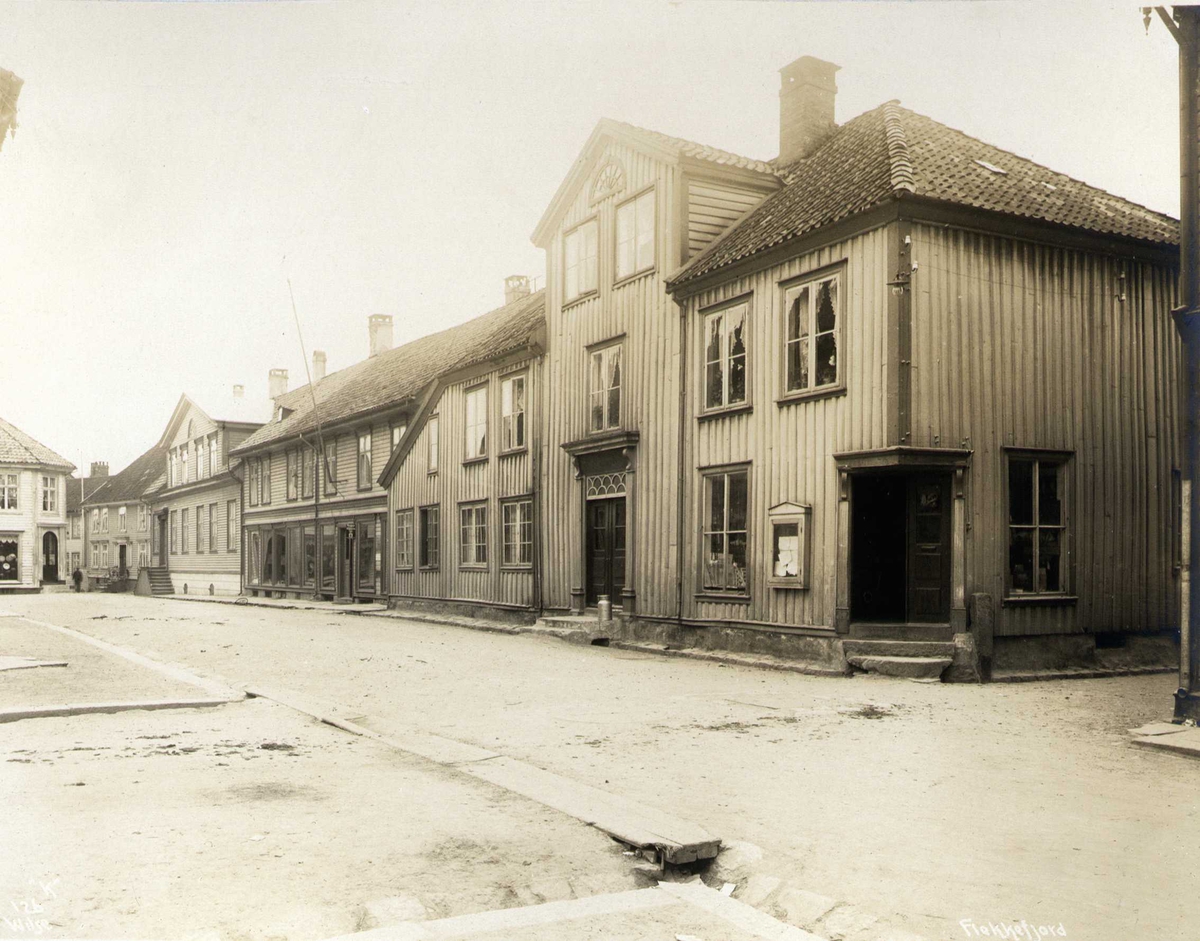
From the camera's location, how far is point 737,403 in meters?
16.7

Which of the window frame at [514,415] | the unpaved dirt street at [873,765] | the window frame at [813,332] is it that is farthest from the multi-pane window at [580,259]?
the unpaved dirt street at [873,765]

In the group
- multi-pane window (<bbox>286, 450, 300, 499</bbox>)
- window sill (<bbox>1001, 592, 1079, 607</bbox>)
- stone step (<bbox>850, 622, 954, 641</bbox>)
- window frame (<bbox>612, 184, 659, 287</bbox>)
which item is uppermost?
window frame (<bbox>612, 184, 659, 287</bbox>)

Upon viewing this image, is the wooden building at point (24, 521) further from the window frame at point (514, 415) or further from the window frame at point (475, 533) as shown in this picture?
the window frame at point (514, 415)

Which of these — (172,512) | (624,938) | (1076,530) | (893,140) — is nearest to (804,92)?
(893,140)

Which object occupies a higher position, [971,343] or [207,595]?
[971,343]

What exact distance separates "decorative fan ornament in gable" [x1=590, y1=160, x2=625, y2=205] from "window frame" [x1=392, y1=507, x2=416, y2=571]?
11.3 meters

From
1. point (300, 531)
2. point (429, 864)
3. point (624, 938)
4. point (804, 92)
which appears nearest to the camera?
point (624, 938)

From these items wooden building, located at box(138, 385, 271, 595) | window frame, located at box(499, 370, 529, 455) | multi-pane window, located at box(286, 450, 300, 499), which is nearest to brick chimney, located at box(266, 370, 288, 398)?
wooden building, located at box(138, 385, 271, 595)

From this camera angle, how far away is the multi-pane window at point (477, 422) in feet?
82.5

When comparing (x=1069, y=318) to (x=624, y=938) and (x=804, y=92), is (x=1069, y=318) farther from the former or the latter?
(x=624, y=938)

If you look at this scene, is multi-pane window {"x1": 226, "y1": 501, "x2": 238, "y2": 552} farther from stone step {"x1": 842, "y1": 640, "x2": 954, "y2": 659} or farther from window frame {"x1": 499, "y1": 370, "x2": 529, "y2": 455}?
stone step {"x1": 842, "y1": 640, "x2": 954, "y2": 659}

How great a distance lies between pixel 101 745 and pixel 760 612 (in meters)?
9.56

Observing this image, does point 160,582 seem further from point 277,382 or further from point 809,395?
point 809,395

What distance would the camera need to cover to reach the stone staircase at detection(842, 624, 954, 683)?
44.0ft
